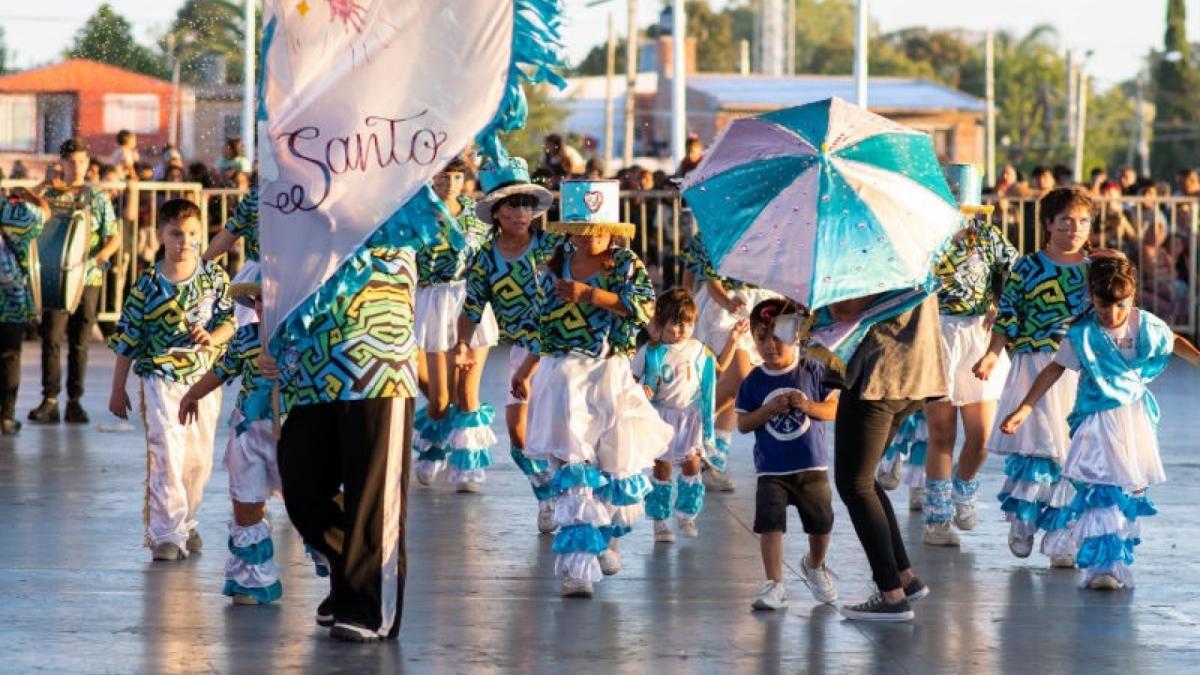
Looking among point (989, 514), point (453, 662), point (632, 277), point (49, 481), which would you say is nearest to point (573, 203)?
point (632, 277)

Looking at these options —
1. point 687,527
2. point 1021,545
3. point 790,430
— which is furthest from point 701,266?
point 790,430

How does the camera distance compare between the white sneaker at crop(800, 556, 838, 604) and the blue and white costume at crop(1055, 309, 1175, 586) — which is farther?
the blue and white costume at crop(1055, 309, 1175, 586)

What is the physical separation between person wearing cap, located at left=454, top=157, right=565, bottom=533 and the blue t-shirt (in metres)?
2.12

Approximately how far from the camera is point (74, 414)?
54.7ft

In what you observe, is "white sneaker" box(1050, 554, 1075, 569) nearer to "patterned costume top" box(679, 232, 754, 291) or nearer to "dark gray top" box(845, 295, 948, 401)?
"dark gray top" box(845, 295, 948, 401)

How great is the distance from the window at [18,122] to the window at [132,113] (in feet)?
4.70

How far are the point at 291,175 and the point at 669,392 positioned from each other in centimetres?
381

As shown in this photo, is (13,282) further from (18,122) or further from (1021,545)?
(18,122)

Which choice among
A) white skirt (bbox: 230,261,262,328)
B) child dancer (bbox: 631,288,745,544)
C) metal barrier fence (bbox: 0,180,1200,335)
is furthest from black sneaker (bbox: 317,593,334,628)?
metal barrier fence (bbox: 0,180,1200,335)

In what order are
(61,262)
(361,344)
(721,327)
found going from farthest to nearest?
(61,262) → (721,327) → (361,344)

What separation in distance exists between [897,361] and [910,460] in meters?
3.64

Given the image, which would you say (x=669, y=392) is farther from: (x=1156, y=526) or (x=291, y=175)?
(x=291, y=175)

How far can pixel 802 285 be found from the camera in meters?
8.25

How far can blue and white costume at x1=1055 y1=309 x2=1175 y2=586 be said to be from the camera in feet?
31.7
